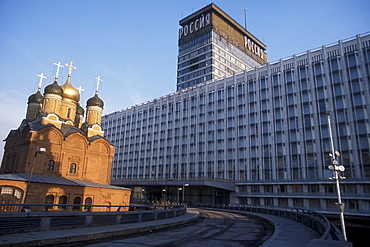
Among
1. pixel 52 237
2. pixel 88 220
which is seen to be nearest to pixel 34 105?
pixel 88 220

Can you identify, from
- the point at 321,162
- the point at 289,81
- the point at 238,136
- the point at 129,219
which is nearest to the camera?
the point at 129,219

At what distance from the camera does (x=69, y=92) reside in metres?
47.4

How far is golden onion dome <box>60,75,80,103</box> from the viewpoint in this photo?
47.0 metres

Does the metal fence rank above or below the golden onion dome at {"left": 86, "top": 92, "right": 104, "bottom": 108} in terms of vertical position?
below

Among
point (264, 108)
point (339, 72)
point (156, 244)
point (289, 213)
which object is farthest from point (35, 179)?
point (339, 72)

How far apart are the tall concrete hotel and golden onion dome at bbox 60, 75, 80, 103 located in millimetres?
22355

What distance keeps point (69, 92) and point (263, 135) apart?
41.2m

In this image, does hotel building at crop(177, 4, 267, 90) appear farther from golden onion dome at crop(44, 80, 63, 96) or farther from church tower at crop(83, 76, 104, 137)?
golden onion dome at crop(44, 80, 63, 96)

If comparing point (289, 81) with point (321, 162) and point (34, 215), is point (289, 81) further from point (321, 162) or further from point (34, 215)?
point (34, 215)

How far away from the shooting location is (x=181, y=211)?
28.1 m

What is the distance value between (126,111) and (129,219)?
80047mm

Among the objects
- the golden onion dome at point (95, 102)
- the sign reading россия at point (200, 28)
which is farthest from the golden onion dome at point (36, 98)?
the sign reading россия at point (200, 28)

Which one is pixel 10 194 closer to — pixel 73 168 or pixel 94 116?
pixel 73 168

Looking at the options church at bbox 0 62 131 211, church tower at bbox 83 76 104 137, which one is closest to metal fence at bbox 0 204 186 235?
church at bbox 0 62 131 211
